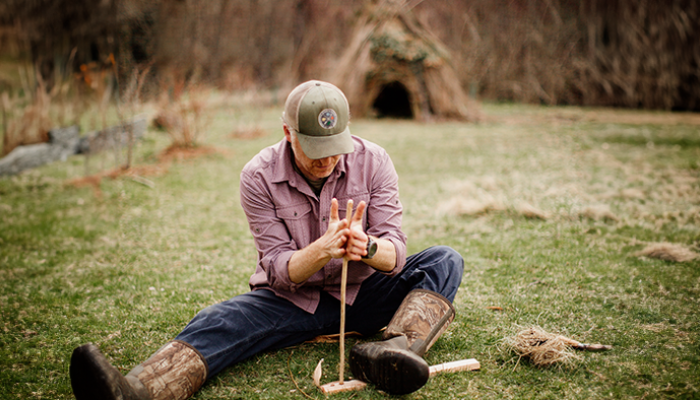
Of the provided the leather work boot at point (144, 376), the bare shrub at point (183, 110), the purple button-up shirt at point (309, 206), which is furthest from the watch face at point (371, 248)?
the bare shrub at point (183, 110)

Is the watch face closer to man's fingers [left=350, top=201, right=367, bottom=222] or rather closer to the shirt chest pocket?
man's fingers [left=350, top=201, right=367, bottom=222]

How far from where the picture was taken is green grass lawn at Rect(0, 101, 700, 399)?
228cm

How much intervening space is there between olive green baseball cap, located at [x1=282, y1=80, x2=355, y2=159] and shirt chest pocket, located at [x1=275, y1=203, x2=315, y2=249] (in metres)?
0.32

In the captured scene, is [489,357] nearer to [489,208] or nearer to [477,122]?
[489,208]

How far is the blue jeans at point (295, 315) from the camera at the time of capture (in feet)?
7.27

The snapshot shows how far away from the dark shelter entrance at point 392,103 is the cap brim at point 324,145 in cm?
915

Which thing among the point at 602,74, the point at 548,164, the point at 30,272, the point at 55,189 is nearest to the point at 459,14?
the point at 602,74

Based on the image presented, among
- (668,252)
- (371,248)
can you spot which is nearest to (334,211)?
(371,248)

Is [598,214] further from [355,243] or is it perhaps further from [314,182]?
[355,243]

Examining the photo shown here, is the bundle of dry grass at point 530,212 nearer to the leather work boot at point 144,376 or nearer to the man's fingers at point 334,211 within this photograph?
the man's fingers at point 334,211

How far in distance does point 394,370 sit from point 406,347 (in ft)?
0.56

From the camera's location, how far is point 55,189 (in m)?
5.98

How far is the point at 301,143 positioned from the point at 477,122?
339 inches

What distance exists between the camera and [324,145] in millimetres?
2168
